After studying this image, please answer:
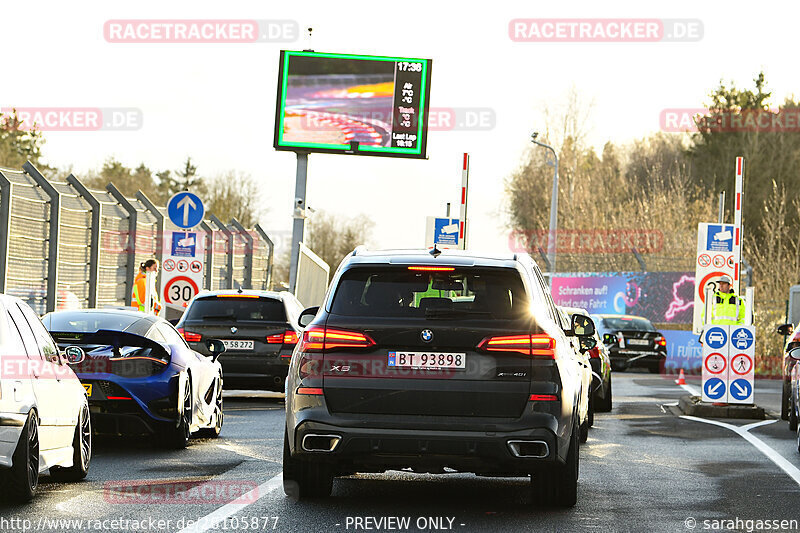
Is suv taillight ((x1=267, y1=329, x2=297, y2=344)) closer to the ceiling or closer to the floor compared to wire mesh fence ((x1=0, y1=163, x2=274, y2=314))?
closer to the floor

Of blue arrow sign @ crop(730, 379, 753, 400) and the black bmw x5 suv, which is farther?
blue arrow sign @ crop(730, 379, 753, 400)

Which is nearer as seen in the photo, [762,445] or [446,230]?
[762,445]

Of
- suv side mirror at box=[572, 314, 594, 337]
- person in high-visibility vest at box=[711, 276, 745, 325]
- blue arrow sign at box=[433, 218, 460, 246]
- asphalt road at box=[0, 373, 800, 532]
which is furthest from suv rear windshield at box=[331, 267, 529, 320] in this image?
blue arrow sign at box=[433, 218, 460, 246]

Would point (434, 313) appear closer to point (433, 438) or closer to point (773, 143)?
point (433, 438)

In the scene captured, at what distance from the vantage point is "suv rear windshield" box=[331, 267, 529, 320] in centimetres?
902

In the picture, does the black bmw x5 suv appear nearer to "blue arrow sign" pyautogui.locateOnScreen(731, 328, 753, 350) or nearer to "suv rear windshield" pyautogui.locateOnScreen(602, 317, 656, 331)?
"blue arrow sign" pyautogui.locateOnScreen(731, 328, 753, 350)

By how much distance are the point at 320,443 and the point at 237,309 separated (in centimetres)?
1115

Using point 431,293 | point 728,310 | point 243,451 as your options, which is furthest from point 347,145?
point 431,293

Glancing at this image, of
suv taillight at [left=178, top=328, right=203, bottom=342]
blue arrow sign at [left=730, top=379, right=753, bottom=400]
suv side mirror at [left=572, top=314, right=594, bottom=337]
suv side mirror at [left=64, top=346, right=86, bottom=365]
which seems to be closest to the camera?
suv side mirror at [left=64, top=346, right=86, bottom=365]

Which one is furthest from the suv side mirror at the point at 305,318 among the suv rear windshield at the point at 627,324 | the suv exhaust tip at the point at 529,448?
the suv rear windshield at the point at 627,324

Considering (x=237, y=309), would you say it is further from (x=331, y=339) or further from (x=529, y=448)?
(x=529, y=448)

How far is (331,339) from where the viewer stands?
351 inches

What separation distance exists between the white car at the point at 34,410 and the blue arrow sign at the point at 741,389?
11270mm

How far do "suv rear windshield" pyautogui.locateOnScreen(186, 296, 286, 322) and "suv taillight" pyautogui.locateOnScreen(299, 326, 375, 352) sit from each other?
427 inches
